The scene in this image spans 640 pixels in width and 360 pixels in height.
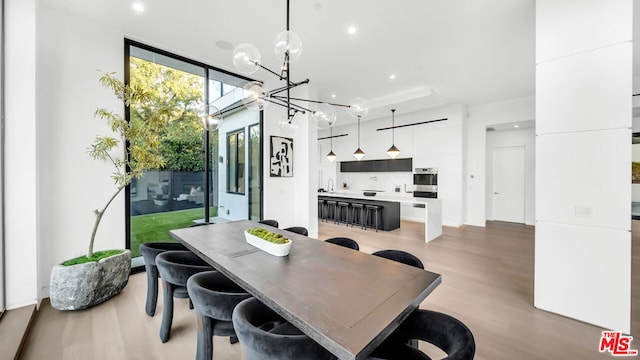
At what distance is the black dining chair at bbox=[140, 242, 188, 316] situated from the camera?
227cm

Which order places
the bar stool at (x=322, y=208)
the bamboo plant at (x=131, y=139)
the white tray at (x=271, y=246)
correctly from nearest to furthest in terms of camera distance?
the white tray at (x=271, y=246) < the bamboo plant at (x=131, y=139) < the bar stool at (x=322, y=208)

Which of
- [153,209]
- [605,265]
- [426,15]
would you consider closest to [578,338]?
[605,265]

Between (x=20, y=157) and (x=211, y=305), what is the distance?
2.71 metres

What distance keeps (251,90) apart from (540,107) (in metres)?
2.99

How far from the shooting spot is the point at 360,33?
10.8 ft

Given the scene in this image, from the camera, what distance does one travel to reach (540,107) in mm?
2533

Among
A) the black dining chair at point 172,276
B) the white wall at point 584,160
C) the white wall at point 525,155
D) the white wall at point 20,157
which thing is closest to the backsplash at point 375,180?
the white wall at point 525,155

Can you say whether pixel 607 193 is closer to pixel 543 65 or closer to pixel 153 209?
pixel 543 65

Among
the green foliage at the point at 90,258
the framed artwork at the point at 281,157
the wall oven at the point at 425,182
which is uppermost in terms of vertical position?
the framed artwork at the point at 281,157

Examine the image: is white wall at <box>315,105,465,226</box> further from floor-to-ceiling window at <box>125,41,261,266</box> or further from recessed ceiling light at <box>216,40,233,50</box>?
floor-to-ceiling window at <box>125,41,261,266</box>

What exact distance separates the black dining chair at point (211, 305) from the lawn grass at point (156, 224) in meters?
2.34

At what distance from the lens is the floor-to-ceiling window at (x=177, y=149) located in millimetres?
3516

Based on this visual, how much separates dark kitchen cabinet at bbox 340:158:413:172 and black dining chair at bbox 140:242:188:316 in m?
6.56

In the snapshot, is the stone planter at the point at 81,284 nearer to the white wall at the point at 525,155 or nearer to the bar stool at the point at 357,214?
the bar stool at the point at 357,214
